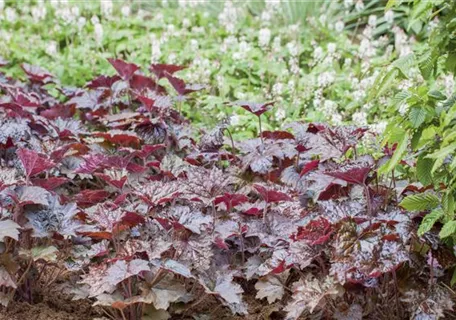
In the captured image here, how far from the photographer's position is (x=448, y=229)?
250cm

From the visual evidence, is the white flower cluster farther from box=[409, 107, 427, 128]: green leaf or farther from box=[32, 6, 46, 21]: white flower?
box=[409, 107, 427, 128]: green leaf

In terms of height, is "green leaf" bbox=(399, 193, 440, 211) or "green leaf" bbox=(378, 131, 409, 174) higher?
"green leaf" bbox=(378, 131, 409, 174)

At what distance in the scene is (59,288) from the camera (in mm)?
3096

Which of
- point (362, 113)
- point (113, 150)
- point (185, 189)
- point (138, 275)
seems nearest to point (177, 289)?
point (138, 275)

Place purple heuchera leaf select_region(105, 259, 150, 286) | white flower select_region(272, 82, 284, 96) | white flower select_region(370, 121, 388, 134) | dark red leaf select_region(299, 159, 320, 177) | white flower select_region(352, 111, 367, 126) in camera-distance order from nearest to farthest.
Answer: purple heuchera leaf select_region(105, 259, 150, 286) → dark red leaf select_region(299, 159, 320, 177) → white flower select_region(370, 121, 388, 134) → white flower select_region(352, 111, 367, 126) → white flower select_region(272, 82, 284, 96)

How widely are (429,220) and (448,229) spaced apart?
13 centimetres

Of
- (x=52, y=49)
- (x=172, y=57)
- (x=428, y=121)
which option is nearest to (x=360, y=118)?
(x=172, y=57)

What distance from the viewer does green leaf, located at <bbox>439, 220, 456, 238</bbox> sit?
2490mm

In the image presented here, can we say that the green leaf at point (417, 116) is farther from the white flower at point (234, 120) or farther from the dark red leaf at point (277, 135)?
the white flower at point (234, 120)

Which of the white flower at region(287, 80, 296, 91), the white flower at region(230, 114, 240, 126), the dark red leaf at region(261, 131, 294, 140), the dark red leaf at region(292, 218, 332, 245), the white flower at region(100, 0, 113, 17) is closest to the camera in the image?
the dark red leaf at region(292, 218, 332, 245)

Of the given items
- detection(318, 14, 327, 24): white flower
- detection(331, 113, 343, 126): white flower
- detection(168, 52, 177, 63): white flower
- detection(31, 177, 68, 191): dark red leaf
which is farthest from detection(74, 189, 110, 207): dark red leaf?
detection(318, 14, 327, 24): white flower

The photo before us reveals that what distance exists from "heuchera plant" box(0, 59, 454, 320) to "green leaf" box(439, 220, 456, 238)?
15 cm

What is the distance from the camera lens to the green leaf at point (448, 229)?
2490mm

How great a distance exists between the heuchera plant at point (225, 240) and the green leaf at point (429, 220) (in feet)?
0.32
